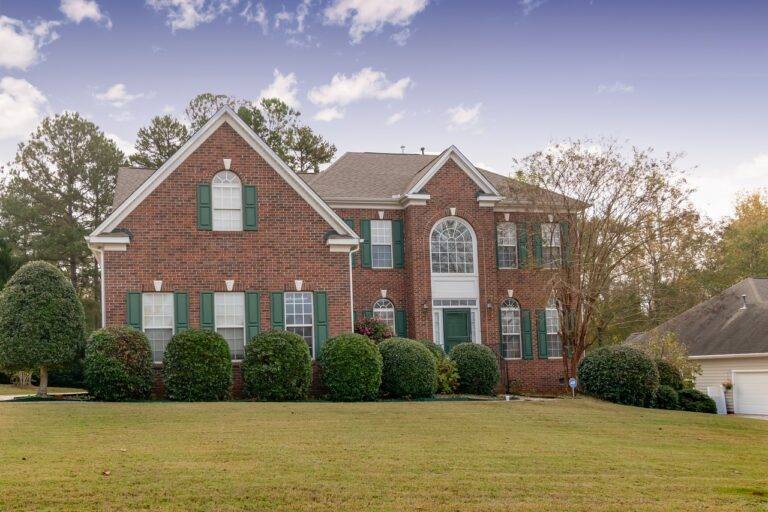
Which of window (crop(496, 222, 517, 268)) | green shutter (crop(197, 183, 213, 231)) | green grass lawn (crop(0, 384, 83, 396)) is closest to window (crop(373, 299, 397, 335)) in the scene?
window (crop(496, 222, 517, 268))

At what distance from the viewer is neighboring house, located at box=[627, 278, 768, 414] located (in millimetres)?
31031

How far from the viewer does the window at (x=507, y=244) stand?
101 feet

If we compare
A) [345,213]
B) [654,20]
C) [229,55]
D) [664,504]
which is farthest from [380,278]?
[664,504]

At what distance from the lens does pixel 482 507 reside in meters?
10.5

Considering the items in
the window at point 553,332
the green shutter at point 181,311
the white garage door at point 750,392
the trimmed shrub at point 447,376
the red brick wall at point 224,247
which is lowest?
the white garage door at point 750,392

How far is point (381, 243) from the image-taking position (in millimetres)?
30172

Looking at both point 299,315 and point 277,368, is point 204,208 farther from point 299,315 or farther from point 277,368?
point 277,368

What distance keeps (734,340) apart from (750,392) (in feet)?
6.38

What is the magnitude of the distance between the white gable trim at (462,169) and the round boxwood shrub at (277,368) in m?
9.65

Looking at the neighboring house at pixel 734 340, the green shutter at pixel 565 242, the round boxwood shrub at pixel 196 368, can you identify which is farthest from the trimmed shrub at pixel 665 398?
the round boxwood shrub at pixel 196 368

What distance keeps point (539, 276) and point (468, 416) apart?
1249 cm

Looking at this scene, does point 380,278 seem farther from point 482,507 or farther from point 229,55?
point 482,507

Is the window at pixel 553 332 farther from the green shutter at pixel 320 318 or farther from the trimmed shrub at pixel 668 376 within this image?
the green shutter at pixel 320 318

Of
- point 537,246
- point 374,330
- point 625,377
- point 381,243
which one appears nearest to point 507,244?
point 537,246
